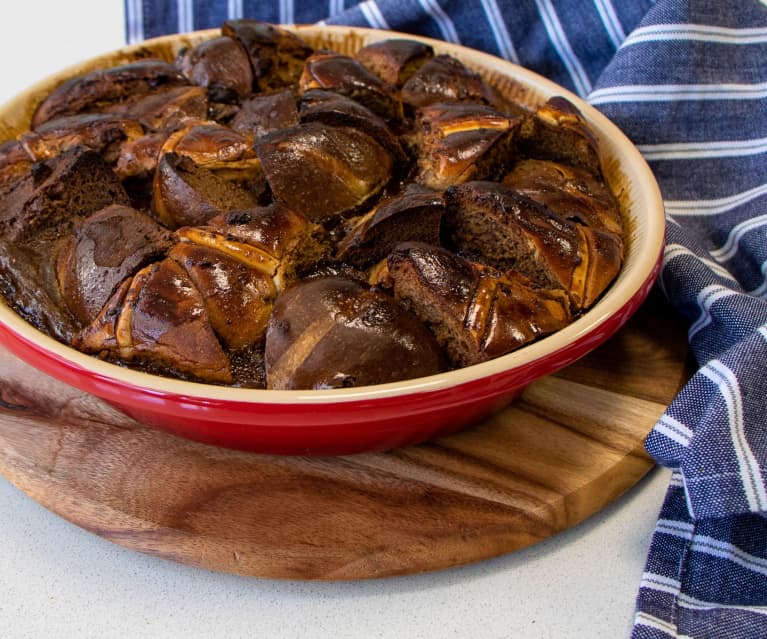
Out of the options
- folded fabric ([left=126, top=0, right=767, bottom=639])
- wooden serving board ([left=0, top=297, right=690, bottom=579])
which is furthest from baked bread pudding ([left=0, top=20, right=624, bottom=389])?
folded fabric ([left=126, top=0, right=767, bottom=639])

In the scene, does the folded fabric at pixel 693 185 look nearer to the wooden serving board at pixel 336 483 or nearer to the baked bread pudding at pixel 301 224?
the wooden serving board at pixel 336 483

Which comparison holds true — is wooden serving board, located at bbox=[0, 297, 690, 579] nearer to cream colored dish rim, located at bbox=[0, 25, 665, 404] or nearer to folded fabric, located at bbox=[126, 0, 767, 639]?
folded fabric, located at bbox=[126, 0, 767, 639]

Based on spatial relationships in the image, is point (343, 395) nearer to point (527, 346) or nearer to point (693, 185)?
point (527, 346)

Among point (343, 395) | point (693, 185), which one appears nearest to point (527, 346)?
point (343, 395)

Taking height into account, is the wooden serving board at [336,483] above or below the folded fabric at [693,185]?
below

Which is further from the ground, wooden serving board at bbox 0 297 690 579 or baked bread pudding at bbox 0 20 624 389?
baked bread pudding at bbox 0 20 624 389

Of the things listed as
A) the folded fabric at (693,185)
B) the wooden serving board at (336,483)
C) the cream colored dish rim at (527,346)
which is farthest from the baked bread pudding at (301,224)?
the folded fabric at (693,185)

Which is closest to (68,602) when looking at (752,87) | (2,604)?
(2,604)
